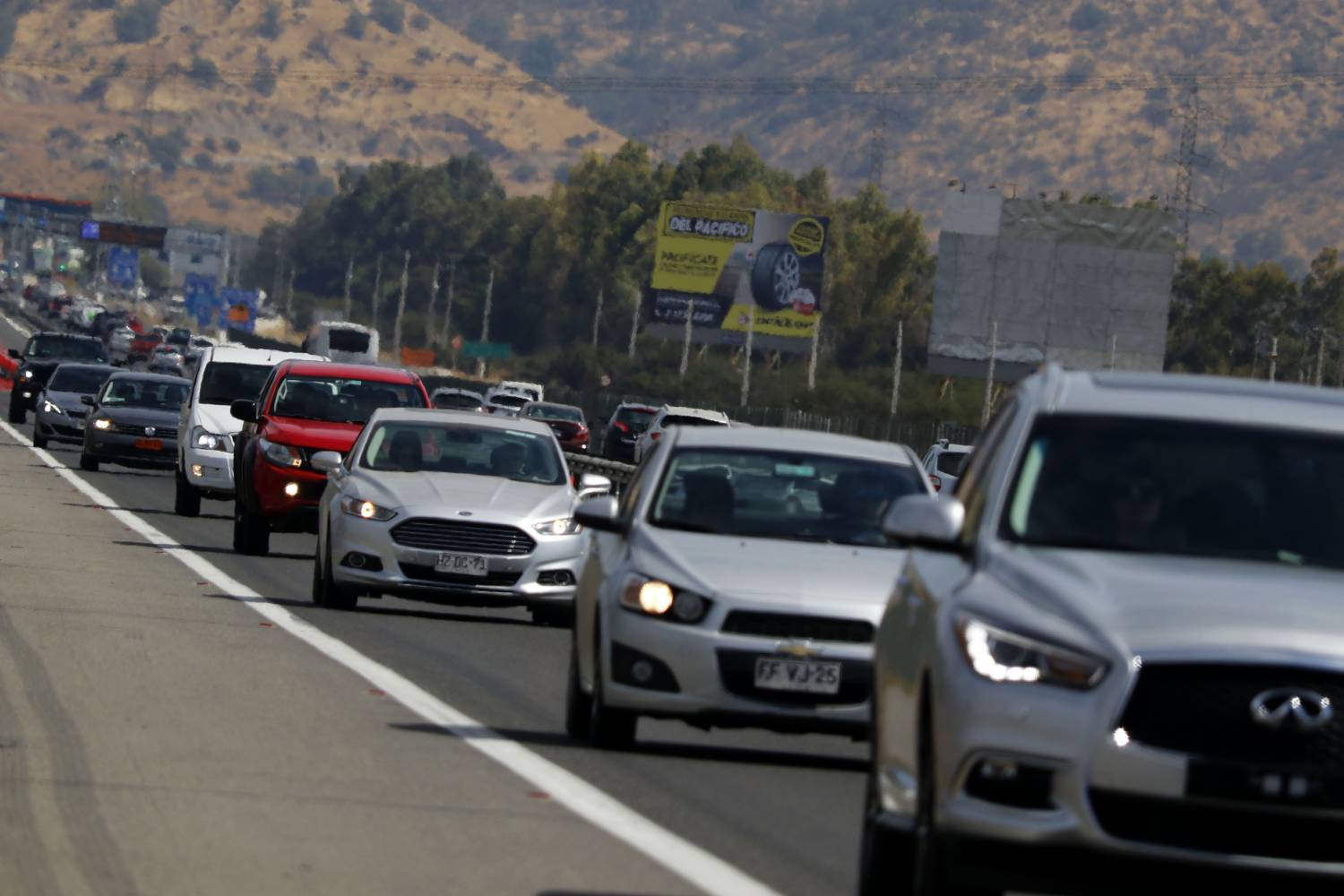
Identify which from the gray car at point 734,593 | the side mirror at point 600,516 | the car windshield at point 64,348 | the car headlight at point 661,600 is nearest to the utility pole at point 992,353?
the car windshield at point 64,348

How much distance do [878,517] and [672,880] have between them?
4.52 m

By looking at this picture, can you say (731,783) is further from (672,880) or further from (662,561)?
(672,880)

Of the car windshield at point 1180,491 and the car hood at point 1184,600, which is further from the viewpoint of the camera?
the car windshield at point 1180,491

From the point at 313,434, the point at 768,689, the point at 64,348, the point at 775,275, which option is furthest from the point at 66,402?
the point at 775,275

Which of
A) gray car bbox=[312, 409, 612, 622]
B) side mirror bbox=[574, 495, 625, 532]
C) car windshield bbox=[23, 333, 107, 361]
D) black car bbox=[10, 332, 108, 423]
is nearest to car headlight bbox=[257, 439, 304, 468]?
gray car bbox=[312, 409, 612, 622]

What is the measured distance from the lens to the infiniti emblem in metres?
6.56

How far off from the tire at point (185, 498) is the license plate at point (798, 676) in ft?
62.5

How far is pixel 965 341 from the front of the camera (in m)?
88.8

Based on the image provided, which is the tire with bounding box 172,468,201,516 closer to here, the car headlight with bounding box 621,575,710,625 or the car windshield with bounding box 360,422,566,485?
the car windshield with bounding box 360,422,566,485

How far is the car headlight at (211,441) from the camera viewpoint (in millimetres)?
29719

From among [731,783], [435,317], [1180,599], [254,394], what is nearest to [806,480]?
[731,783]

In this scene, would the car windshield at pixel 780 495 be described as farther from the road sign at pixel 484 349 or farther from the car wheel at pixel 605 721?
the road sign at pixel 484 349

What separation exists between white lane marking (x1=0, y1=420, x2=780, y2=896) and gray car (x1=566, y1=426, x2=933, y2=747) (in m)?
0.51

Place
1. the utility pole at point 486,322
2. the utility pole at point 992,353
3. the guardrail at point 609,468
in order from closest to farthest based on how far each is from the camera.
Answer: the guardrail at point 609,468
the utility pole at point 992,353
the utility pole at point 486,322
